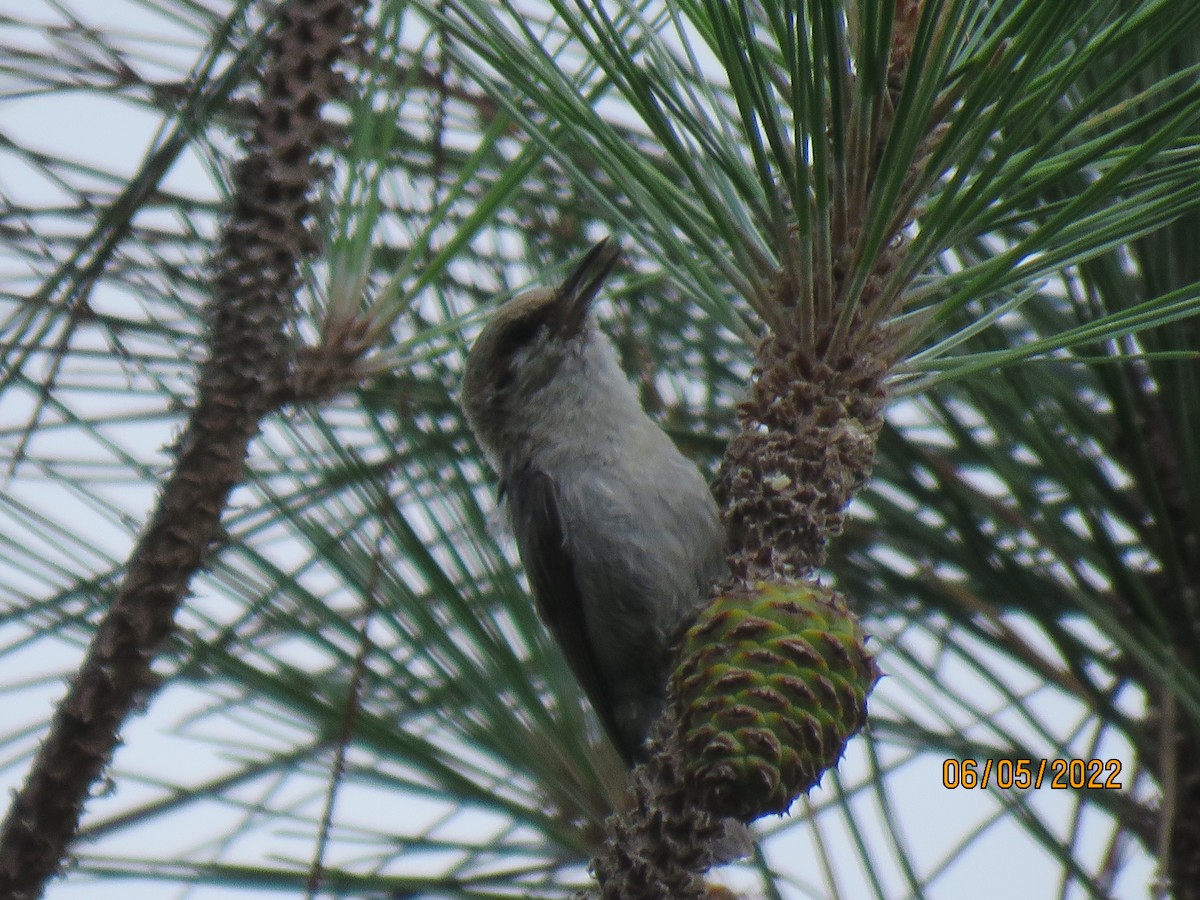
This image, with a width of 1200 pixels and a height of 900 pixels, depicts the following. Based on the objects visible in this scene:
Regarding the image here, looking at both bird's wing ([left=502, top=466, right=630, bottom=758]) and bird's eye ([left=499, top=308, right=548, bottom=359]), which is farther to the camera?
bird's eye ([left=499, top=308, right=548, bottom=359])

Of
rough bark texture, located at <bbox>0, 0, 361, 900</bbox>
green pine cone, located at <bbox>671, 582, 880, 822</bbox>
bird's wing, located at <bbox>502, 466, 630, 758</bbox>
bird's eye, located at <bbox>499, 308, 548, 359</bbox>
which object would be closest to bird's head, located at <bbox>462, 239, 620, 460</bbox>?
bird's eye, located at <bbox>499, 308, 548, 359</bbox>

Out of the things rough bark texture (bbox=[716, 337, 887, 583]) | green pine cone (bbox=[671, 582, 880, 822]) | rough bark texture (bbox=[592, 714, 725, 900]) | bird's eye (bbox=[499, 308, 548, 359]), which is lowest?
rough bark texture (bbox=[592, 714, 725, 900])

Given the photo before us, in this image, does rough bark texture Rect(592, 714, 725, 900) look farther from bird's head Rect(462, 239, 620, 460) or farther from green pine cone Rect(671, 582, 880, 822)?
bird's head Rect(462, 239, 620, 460)

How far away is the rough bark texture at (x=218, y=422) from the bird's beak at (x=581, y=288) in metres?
1.11

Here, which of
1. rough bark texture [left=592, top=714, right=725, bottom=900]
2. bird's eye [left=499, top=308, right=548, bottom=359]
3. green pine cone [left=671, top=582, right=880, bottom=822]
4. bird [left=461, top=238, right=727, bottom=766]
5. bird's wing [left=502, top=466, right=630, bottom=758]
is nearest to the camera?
green pine cone [left=671, top=582, right=880, bottom=822]

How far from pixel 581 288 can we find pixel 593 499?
52 centimetres

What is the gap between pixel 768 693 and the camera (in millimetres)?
1322

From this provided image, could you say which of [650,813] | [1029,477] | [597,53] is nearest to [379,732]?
[650,813]

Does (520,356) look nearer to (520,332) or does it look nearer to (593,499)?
(520,332)

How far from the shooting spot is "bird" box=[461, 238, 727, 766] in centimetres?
316

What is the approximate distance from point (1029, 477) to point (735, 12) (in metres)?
1.42

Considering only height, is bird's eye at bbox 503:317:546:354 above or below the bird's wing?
above

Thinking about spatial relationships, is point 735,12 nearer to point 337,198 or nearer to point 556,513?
point 337,198

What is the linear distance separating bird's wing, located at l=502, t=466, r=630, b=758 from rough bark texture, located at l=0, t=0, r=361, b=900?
181cm
